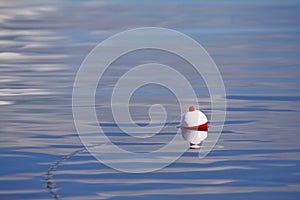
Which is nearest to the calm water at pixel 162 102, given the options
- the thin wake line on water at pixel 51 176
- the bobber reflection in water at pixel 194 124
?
the thin wake line on water at pixel 51 176

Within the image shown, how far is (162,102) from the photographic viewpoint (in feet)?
52.4

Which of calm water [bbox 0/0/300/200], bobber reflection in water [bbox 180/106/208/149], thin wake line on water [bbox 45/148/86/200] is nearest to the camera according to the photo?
thin wake line on water [bbox 45/148/86/200]

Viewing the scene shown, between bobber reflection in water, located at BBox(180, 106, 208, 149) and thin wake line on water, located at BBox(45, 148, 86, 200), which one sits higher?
bobber reflection in water, located at BBox(180, 106, 208, 149)

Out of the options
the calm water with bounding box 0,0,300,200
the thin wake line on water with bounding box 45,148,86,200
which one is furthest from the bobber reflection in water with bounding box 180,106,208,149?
the thin wake line on water with bounding box 45,148,86,200

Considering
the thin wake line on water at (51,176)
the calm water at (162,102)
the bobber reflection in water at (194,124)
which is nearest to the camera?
the thin wake line on water at (51,176)

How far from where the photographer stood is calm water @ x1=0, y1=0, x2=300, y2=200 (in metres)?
10.6

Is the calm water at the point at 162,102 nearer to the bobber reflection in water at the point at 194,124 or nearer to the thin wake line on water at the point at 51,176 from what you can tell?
the thin wake line on water at the point at 51,176

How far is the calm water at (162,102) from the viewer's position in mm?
10555

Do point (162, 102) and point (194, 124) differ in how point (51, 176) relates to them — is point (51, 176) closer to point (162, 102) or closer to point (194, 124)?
point (194, 124)

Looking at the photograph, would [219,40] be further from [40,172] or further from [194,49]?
[40,172]

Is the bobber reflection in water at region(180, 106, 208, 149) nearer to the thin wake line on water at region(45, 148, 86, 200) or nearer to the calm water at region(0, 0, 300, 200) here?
the calm water at region(0, 0, 300, 200)

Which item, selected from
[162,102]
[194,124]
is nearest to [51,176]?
[194,124]

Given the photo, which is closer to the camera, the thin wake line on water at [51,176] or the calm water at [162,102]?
the thin wake line on water at [51,176]

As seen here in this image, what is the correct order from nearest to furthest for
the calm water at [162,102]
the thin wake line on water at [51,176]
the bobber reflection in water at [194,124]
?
Answer: the thin wake line on water at [51,176] → the calm water at [162,102] → the bobber reflection in water at [194,124]
